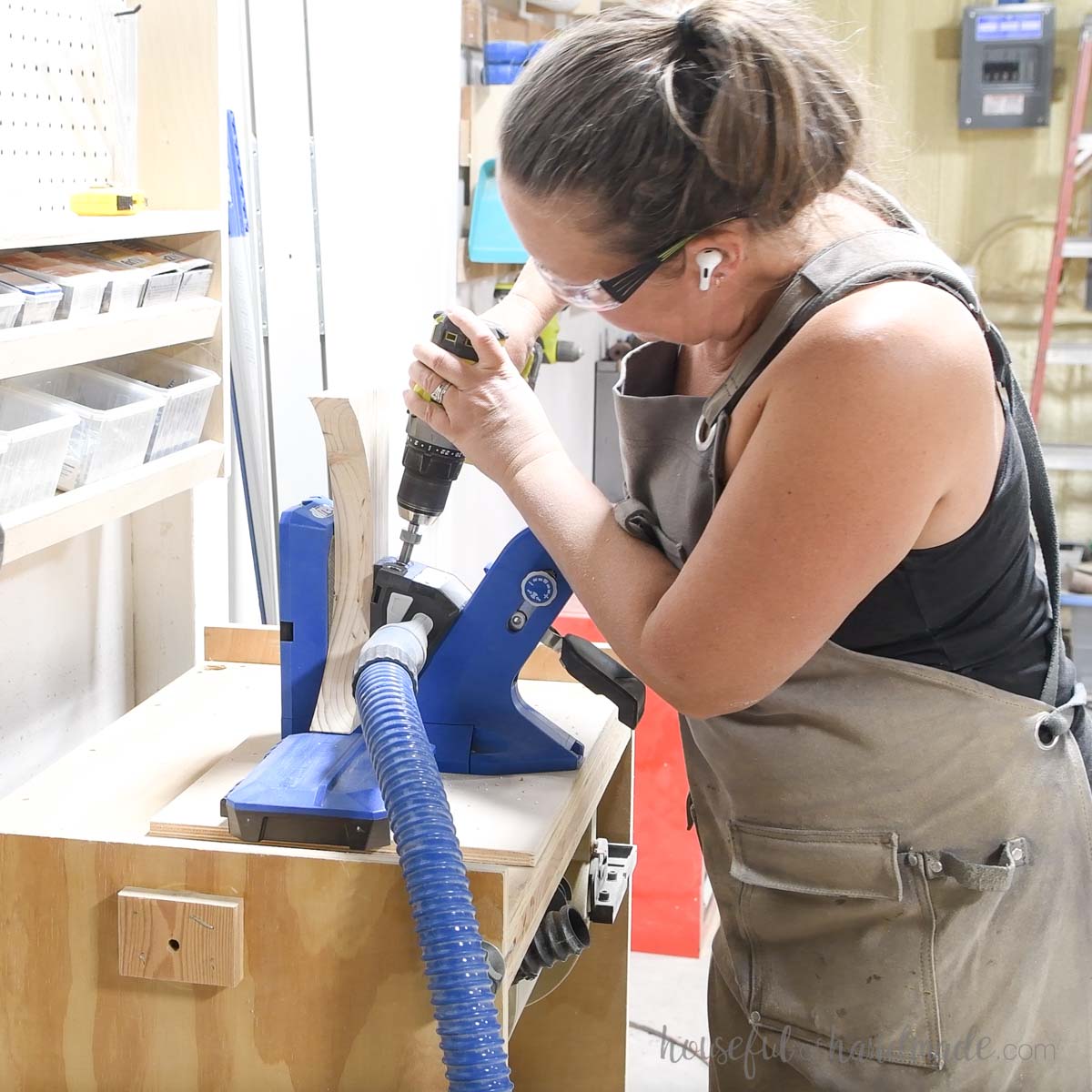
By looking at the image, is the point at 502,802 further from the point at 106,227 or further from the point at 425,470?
the point at 106,227

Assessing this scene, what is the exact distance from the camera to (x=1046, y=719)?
1.01 metres

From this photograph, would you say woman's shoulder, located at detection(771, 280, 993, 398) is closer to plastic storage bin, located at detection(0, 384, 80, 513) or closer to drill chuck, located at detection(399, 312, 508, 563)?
drill chuck, located at detection(399, 312, 508, 563)

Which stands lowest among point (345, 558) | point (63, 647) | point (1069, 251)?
point (63, 647)

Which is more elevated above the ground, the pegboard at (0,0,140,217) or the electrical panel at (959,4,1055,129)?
the electrical panel at (959,4,1055,129)

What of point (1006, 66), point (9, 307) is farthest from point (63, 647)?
point (1006, 66)

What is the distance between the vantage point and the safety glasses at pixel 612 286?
0.91 metres

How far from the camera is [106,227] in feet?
4.08

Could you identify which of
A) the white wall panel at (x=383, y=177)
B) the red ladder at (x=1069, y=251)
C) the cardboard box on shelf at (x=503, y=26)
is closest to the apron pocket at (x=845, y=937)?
the white wall panel at (x=383, y=177)

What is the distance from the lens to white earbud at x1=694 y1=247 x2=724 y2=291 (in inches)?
35.7

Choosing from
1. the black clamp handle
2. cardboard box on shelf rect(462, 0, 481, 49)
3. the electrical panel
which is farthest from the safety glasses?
the electrical panel

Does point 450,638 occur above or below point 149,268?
below

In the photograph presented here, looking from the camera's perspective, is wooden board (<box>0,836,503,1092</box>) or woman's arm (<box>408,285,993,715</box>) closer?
woman's arm (<box>408,285,993,715</box>)

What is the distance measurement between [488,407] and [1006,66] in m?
3.53

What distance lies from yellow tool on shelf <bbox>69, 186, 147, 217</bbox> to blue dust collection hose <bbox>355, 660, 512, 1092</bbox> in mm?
A: 713
